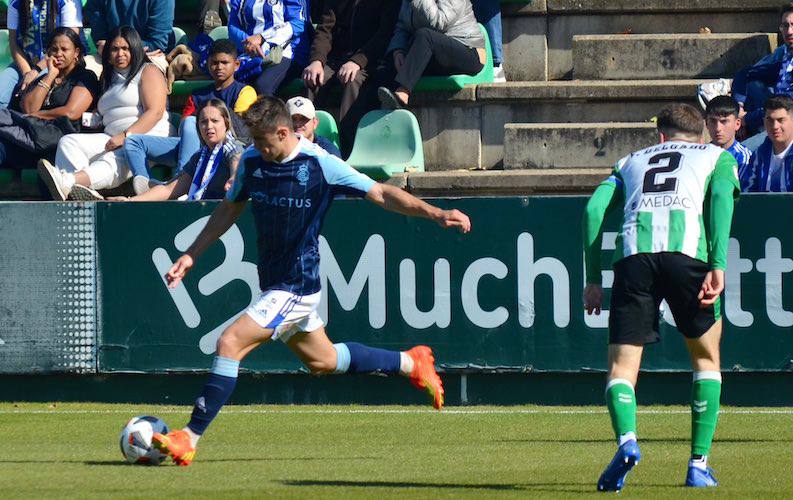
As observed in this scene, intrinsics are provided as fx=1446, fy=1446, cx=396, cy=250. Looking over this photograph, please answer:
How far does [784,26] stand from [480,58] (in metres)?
2.87

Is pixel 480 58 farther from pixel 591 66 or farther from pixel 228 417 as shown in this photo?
pixel 228 417

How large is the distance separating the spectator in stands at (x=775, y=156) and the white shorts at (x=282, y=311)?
4.39 metres

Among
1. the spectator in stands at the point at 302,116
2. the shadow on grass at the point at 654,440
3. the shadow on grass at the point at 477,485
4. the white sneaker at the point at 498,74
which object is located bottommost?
the shadow on grass at the point at 654,440

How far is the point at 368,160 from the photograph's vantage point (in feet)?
43.4

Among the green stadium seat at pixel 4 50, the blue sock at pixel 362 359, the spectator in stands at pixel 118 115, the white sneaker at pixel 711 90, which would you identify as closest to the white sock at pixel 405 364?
the blue sock at pixel 362 359

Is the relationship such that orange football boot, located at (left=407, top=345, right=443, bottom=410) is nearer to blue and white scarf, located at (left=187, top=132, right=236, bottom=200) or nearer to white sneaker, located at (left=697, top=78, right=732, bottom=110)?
blue and white scarf, located at (left=187, top=132, right=236, bottom=200)

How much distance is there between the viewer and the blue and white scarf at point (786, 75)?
1241 cm

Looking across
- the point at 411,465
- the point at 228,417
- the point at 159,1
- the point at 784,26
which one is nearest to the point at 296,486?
the point at 411,465

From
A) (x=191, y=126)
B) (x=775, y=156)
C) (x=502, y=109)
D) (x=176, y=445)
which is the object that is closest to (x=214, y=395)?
(x=176, y=445)

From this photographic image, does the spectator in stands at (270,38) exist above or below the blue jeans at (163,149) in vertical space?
above

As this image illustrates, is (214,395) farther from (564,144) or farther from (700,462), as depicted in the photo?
(564,144)

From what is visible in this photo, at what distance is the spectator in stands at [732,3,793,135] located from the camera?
40.6 ft

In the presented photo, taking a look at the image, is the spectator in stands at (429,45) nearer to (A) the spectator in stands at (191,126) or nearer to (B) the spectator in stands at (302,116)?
(A) the spectator in stands at (191,126)

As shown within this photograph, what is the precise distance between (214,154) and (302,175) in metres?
4.03
